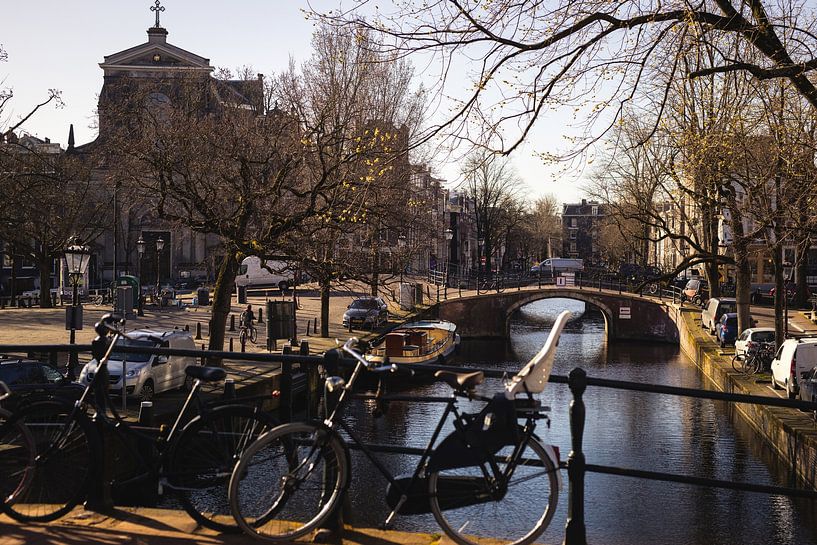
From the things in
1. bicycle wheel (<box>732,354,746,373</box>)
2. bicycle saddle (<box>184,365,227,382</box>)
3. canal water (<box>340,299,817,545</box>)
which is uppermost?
bicycle saddle (<box>184,365,227,382</box>)

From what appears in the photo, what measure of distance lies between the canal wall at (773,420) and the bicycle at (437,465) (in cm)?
1162

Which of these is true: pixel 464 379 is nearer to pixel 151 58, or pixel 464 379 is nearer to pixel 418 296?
pixel 418 296

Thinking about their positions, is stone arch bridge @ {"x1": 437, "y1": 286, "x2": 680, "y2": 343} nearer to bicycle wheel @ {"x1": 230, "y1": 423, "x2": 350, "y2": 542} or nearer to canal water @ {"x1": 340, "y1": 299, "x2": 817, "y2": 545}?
canal water @ {"x1": 340, "y1": 299, "x2": 817, "y2": 545}

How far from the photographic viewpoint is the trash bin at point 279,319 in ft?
102

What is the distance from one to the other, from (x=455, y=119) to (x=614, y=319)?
5008cm

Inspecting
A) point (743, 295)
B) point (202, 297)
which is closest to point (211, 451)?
point (743, 295)

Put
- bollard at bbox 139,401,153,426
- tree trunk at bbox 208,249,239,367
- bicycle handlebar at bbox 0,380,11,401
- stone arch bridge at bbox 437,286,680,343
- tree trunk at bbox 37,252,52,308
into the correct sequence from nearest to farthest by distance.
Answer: bicycle handlebar at bbox 0,380,11,401, bollard at bbox 139,401,153,426, tree trunk at bbox 208,249,239,367, tree trunk at bbox 37,252,52,308, stone arch bridge at bbox 437,286,680,343

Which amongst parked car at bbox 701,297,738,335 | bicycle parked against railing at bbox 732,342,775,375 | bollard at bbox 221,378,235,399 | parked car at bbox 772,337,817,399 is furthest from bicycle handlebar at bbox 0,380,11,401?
parked car at bbox 701,297,738,335

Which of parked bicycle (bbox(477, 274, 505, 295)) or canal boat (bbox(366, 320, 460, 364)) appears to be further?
parked bicycle (bbox(477, 274, 505, 295))

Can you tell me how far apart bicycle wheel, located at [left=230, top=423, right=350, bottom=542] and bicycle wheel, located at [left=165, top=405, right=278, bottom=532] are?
20cm

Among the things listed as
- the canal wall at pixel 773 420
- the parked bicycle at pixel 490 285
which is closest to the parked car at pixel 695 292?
the parked bicycle at pixel 490 285

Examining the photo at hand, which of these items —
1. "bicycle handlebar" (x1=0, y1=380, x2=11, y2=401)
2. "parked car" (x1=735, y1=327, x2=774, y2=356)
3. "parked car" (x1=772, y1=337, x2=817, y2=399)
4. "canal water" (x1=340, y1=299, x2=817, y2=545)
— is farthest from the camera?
"parked car" (x1=735, y1=327, x2=774, y2=356)

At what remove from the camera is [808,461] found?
1712cm

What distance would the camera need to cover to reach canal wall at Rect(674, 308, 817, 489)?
17391 millimetres
